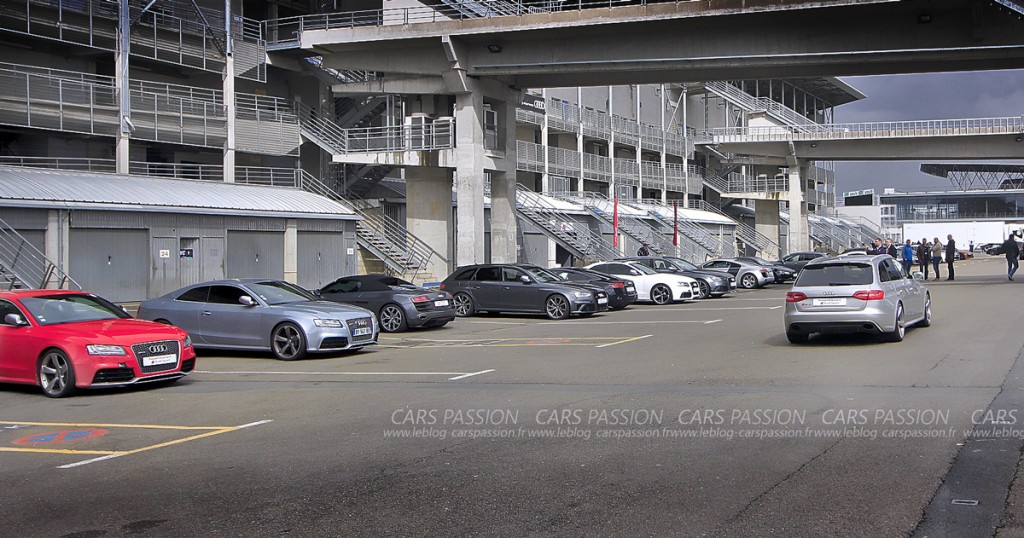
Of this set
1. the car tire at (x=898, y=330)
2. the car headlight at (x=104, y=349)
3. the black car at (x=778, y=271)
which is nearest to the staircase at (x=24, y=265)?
the car headlight at (x=104, y=349)

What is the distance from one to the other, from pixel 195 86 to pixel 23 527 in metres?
35.9

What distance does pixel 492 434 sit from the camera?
8664 millimetres

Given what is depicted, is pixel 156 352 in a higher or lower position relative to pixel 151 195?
lower

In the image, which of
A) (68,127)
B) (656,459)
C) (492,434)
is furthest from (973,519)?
(68,127)

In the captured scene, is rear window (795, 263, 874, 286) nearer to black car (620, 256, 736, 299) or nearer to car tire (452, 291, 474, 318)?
car tire (452, 291, 474, 318)

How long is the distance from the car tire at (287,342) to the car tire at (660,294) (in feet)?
54.2

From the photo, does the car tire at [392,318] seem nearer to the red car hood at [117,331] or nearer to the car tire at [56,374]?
the red car hood at [117,331]

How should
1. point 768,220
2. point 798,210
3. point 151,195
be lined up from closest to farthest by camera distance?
1. point 151,195
2. point 798,210
3. point 768,220

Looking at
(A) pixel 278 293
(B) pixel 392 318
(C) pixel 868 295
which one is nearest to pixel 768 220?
(B) pixel 392 318

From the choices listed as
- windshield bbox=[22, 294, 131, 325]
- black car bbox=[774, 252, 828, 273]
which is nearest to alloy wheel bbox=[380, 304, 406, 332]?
windshield bbox=[22, 294, 131, 325]

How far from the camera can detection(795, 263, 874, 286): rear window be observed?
49.7 ft

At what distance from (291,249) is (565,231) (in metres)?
16.1

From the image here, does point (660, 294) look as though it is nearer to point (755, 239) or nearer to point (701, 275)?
point (701, 275)

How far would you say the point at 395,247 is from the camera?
37.5 m
